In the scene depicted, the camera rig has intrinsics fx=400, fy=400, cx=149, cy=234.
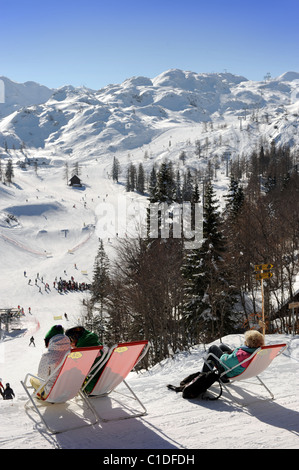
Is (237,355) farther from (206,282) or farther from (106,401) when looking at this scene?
(206,282)

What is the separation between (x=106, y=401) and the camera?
257 inches

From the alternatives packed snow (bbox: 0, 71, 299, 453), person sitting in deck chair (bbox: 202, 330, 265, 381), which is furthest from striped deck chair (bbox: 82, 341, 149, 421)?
person sitting in deck chair (bbox: 202, 330, 265, 381)

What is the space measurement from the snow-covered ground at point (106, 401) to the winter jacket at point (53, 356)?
597 millimetres

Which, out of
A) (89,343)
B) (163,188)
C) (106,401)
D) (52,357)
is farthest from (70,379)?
(163,188)

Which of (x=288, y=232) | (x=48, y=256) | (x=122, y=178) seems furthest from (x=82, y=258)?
(x=122, y=178)

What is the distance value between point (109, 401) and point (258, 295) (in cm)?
2717

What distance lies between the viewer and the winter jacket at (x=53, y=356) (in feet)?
19.2

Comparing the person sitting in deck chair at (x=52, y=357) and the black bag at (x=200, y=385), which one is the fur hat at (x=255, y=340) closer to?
the black bag at (x=200, y=385)

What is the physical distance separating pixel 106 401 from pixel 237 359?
2233mm

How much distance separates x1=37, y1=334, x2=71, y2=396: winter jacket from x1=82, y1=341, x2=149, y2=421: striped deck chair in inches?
23.7

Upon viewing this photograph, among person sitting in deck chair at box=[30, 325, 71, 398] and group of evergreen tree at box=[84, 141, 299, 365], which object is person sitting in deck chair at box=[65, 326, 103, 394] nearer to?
person sitting in deck chair at box=[30, 325, 71, 398]

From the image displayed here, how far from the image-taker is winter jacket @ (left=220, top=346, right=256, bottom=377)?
6309mm

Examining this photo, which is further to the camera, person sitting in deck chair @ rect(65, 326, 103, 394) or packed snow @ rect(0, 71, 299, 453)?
person sitting in deck chair @ rect(65, 326, 103, 394)
